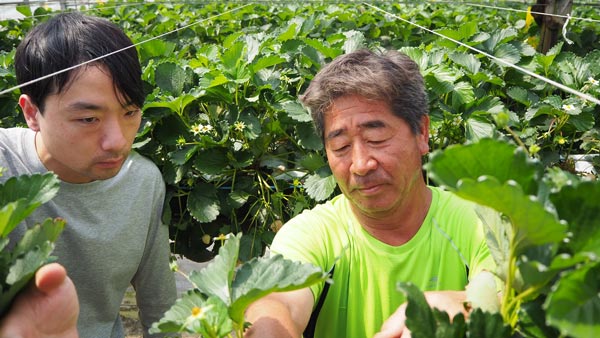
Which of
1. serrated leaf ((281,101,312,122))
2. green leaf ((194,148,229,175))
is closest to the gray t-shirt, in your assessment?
green leaf ((194,148,229,175))

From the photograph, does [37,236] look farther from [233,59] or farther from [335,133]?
[233,59]

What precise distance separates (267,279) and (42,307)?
0.80 feet

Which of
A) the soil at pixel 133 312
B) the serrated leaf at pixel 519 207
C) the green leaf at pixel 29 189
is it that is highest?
the serrated leaf at pixel 519 207

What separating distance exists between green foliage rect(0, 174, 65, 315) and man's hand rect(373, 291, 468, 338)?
462 millimetres

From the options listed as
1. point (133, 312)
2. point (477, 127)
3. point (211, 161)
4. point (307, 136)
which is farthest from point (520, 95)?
point (133, 312)

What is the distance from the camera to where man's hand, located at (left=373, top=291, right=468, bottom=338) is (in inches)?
36.6

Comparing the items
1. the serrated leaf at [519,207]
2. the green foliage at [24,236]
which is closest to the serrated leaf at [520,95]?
the serrated leaf at [519,207]

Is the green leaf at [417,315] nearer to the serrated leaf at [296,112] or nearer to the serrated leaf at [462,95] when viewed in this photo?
the serrated leaf at [296,112]

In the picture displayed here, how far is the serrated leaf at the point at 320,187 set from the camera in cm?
171

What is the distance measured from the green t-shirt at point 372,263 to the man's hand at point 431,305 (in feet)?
0.76

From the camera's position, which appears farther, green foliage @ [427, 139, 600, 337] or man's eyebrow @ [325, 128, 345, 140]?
man's eyebrow @ [325, 128, 345, 140]

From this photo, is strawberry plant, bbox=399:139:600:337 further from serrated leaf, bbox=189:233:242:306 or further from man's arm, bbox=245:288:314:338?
man's arm, bbox=245:288:314:338

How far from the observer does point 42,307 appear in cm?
69

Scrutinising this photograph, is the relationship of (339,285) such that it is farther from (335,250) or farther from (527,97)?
(527,97)
